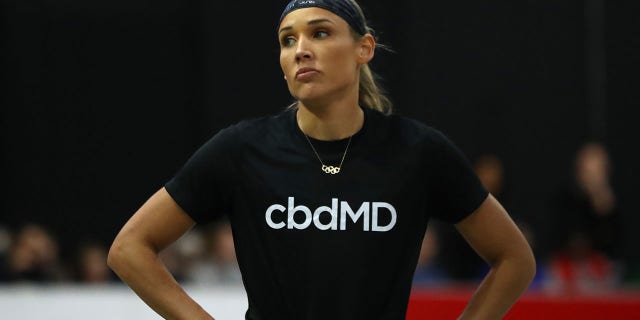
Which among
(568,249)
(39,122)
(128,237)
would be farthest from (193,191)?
(39,122)

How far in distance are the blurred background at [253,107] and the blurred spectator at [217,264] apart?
0.05ft

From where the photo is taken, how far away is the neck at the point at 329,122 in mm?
2703

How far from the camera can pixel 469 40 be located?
350 inches

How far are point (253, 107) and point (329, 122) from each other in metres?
6.67

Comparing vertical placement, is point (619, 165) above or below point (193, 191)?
below

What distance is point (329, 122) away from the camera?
271 centimetres

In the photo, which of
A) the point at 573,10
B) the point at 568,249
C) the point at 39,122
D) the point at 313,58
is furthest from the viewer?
the point at 39,122

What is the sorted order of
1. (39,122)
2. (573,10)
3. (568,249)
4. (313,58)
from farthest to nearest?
(39,122), (573,10), (568,249), (313,58)

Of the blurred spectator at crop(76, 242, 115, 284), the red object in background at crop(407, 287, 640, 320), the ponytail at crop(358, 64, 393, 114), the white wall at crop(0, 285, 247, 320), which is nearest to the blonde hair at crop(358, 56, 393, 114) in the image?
the ponytail at crop(358, 64, 393, 114)

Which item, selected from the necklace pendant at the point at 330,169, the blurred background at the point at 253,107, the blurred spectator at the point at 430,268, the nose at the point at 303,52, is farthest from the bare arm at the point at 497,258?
the blurred background at the point at 253,107

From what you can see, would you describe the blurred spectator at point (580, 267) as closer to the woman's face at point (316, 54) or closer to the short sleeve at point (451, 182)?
the short sleeve at point (451, 182)

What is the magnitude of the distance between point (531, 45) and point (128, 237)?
657cm

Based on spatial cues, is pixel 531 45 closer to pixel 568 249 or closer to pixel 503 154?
pixel 503 154

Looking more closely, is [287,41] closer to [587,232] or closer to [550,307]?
[550,307]
